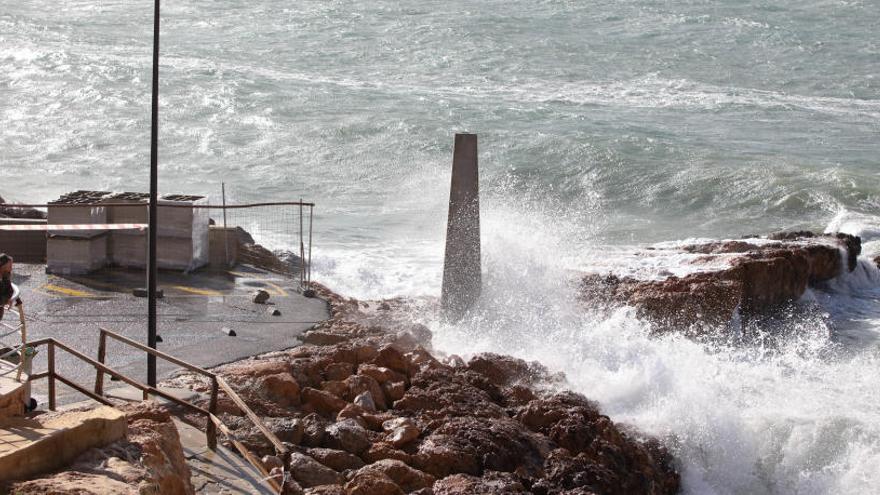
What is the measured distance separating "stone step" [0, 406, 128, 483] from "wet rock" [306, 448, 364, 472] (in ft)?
8.07

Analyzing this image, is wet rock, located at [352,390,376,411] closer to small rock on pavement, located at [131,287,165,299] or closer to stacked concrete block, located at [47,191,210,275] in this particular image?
small rock on pavement, located at [131,287,165,299]

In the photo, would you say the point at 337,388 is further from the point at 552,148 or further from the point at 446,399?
the point at 552,148

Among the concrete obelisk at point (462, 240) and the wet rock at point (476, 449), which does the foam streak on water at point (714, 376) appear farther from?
the wet rock at point (476, 449)

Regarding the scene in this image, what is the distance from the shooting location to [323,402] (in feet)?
36.9

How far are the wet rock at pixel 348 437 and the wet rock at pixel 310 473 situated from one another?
590mm

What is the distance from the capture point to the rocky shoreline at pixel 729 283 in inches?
651

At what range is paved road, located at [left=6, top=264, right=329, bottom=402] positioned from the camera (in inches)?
506

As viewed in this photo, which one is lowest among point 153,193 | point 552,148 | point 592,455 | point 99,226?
point 592,455

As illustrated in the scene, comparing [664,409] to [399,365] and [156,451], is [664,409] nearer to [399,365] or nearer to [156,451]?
[399,365]

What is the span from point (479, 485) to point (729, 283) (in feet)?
27.7

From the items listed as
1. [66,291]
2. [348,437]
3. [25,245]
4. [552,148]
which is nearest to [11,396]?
[348,437]

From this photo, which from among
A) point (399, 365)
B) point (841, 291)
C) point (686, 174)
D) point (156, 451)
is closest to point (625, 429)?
point (399, 365)

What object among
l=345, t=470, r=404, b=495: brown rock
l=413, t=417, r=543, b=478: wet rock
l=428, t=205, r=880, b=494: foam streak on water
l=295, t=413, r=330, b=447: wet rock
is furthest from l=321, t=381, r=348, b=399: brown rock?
l=428, t=205, r=880, b=494: foam streak on water

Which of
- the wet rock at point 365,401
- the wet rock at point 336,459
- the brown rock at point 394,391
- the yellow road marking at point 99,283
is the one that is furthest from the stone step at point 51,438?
the yellow road marking at point 99,283
